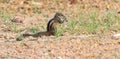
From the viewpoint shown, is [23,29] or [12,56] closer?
[12,56]

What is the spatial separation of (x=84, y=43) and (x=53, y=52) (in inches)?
32.1

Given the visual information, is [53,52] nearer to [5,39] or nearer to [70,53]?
[70,53]

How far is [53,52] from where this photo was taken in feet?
27.4

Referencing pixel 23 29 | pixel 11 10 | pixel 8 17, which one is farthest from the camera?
pixel 11 10

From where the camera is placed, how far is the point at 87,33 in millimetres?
10039

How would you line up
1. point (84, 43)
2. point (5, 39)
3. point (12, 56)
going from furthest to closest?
1. point (5, 39)
2. point (84, 43)
3. point (12, 56)

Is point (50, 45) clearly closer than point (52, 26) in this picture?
Yes

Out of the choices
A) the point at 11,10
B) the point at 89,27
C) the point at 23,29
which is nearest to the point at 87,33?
the point at 89,27

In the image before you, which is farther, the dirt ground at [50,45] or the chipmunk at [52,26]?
the chipmunk at [52,26]

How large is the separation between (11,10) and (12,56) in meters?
4.65

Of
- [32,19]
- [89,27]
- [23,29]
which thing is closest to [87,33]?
[89,27]

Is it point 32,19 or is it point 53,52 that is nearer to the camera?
point 53,52

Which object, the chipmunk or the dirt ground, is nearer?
the dirt ground

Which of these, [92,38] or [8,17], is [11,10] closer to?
[8,17]
